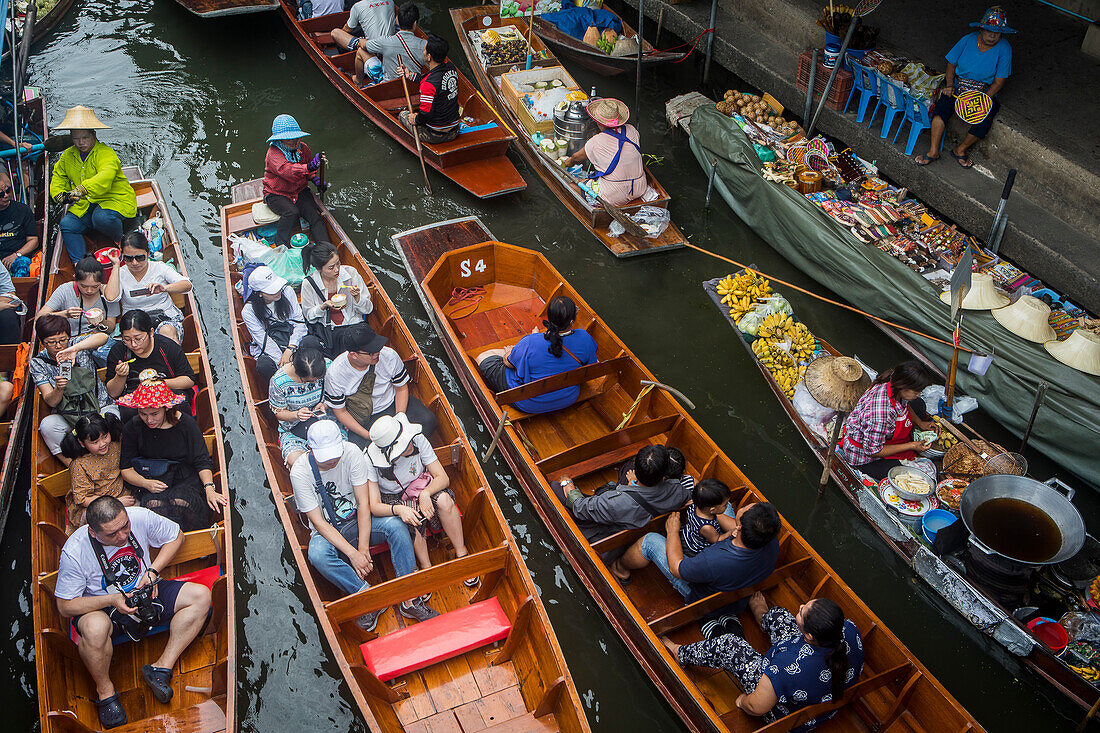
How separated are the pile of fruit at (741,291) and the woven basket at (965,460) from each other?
8.59 feet

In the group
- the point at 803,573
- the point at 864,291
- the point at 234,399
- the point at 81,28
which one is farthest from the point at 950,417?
the point at 81,28

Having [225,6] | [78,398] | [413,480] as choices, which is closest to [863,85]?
[413,480]

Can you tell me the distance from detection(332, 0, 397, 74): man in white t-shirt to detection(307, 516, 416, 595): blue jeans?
8.02m

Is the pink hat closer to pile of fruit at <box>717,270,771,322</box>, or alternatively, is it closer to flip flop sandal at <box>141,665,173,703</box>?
pile of fruit at <box>717,270,771,322</box>

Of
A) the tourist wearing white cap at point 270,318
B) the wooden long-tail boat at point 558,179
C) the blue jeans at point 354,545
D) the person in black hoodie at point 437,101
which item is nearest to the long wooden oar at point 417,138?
the person in black hoodie at point 437,101

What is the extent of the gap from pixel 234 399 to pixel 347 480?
10.1 ft

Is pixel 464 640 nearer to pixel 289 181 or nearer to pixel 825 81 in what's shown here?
pixel 289 181

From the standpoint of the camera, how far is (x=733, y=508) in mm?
6156

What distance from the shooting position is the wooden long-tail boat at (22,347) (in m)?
6.80

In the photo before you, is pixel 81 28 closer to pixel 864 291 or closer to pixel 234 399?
pixel 234 399

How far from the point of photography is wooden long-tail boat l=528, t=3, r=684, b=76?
12453mm

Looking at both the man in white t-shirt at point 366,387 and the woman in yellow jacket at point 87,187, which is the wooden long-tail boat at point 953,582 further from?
the woman in yellow jacket at point 87,187

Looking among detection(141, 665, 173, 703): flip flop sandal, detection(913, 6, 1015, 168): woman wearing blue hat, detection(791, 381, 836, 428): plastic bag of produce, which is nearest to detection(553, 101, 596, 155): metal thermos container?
detection(913, 6, 1015, 168): woman wearing blue hat

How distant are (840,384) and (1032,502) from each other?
175 cm
